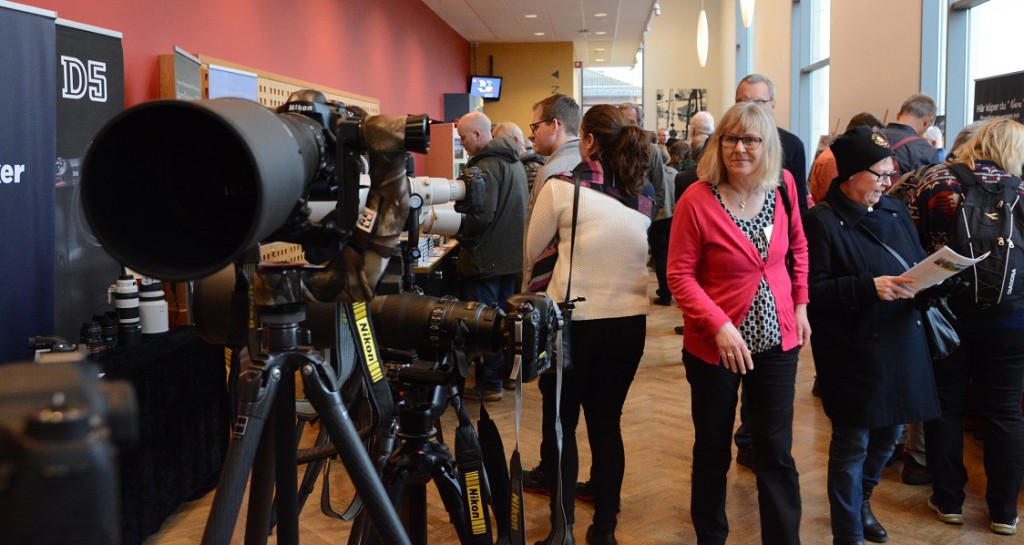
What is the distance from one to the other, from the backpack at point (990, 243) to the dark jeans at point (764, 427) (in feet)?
2.61

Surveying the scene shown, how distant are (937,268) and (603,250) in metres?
0.92

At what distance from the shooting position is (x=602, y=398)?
2.71 m

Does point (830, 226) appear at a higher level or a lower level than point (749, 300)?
higher

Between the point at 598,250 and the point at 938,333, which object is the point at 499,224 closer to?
the point at 598,250

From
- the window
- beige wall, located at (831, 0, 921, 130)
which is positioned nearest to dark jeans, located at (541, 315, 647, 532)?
beige wall, located at (831, 0, 921, 130)

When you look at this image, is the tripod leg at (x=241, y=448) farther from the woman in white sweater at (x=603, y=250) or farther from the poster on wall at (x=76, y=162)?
the poster on wall at (x=76, y=162)

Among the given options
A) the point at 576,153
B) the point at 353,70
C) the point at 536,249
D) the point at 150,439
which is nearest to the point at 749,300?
the point at 536,249

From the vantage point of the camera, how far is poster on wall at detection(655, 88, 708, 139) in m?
16.9

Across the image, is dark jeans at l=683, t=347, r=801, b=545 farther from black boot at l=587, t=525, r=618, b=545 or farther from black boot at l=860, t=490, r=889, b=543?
black boot at l=860, t=490, r=889, b=543

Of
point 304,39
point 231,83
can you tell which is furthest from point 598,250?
point 304,39

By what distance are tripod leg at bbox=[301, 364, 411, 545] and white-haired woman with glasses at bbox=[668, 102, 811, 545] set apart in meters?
1.28

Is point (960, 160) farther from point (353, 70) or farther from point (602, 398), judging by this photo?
point (353, 70)

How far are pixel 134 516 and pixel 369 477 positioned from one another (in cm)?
181

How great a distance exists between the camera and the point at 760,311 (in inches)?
93.0
